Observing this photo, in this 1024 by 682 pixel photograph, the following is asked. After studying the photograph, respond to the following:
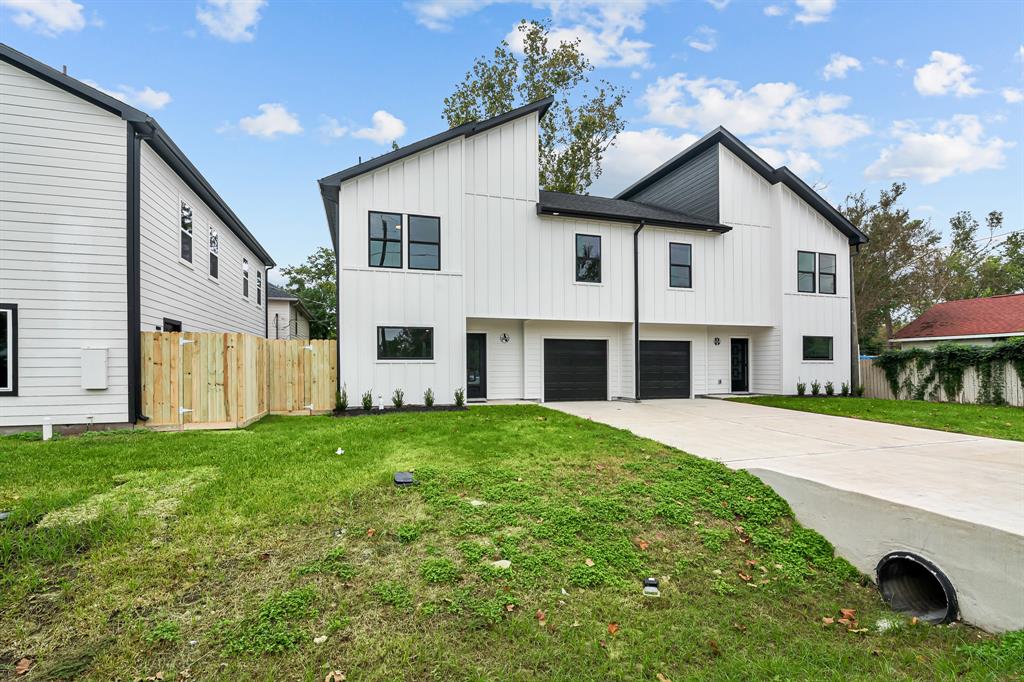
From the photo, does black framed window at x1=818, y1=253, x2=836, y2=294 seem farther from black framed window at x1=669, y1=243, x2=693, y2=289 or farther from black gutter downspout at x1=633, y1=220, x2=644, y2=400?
black gutter downspout at x1=633, y1=220, x2=644, y2=400

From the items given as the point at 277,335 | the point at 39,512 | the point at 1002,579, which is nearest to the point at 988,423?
the point at 1002,579

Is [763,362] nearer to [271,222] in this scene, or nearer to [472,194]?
[472,194]

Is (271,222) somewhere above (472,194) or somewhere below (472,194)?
above

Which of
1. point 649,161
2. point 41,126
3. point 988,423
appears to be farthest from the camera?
point 649,161

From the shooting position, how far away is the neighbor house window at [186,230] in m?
10.1

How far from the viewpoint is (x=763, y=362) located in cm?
1503

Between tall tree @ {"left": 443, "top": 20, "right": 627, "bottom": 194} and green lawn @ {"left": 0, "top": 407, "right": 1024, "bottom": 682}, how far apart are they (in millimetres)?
20207

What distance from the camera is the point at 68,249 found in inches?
295

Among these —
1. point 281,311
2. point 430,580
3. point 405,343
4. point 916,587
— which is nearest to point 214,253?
point 405,343

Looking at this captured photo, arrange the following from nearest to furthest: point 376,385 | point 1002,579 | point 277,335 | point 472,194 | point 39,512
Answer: point 1002,579 → point 39,512 → point 376,385 → point 472,194 → point 277,335

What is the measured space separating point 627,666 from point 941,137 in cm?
3225

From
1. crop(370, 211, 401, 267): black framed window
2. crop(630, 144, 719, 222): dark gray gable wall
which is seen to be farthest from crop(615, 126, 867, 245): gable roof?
crop(370, 211, 401, 267): black framed window

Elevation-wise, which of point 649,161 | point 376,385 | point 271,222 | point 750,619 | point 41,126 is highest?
point 649,161

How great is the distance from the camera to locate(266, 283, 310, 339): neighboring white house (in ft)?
70.7
